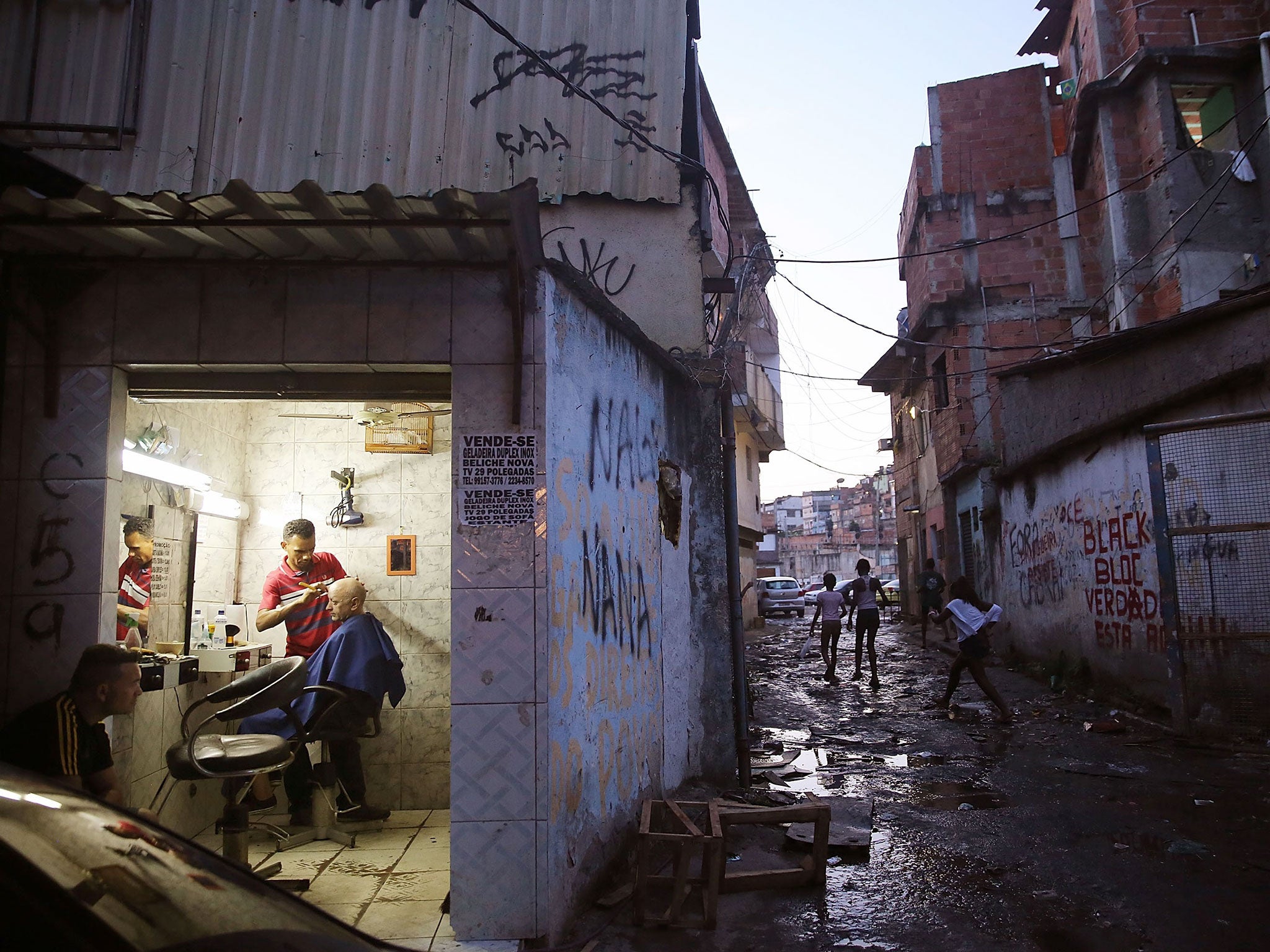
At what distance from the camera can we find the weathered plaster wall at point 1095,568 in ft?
31.9

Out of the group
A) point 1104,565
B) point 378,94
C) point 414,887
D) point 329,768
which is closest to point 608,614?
point 414,887

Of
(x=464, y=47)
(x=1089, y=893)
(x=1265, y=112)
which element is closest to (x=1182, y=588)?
(x=1089, y=893)

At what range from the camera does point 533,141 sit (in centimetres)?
703

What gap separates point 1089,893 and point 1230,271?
1431 cm

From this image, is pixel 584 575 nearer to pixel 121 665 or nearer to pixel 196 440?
pixel 121 665

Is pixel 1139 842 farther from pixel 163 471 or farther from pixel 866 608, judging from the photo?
pixel 866 608

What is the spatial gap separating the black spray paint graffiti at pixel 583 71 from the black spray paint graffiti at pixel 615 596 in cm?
415

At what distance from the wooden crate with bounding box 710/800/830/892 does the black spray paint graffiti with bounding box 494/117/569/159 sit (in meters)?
5.41

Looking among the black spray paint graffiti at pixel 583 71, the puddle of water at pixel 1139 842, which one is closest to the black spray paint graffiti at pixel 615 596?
the puddle of water at pixel 1139 842

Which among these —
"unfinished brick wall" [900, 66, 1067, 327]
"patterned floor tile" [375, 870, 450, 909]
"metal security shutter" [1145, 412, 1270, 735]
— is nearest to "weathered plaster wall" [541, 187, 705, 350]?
"patterned floor tile" [375, 870, 450, 909]

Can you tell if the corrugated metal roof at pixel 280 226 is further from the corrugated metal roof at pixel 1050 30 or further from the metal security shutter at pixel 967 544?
the corrugated metal roof at pixel 1050 30

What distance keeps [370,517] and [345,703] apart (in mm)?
1755

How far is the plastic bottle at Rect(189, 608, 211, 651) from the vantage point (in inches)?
230

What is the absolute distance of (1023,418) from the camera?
1500 cm
